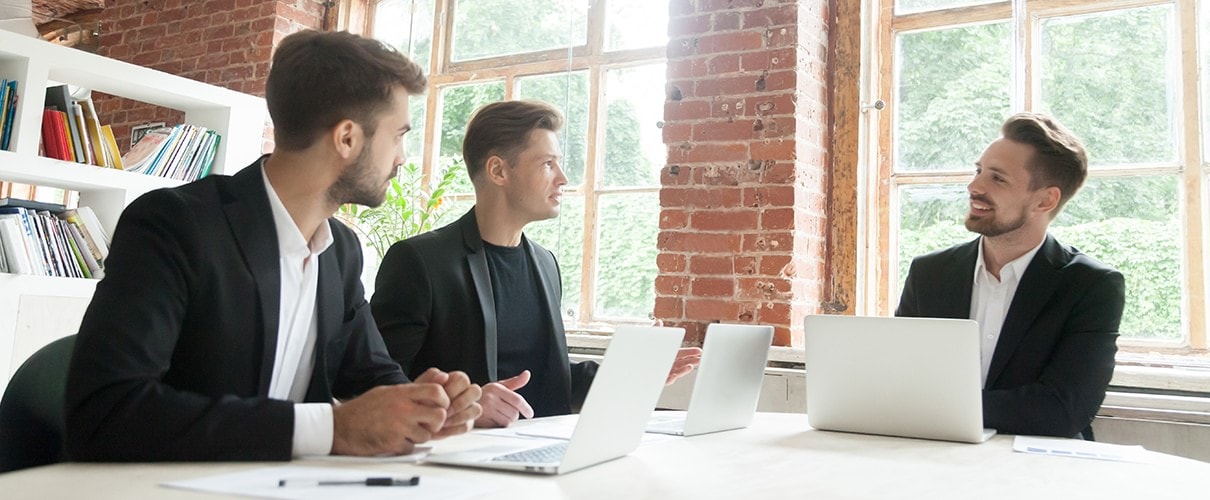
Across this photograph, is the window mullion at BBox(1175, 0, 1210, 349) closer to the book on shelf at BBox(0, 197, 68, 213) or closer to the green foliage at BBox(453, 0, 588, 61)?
the green foliage at BBox(453, 0, 588, 61)

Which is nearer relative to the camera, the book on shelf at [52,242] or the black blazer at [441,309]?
the black blazer at [441,309]

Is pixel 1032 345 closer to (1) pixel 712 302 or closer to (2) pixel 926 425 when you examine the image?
(2) pixel 926 425

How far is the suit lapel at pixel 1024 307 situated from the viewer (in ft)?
7.61

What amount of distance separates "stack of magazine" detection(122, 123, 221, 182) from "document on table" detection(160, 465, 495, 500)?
11.7 ft

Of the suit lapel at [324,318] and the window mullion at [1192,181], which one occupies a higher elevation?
the window mullion at [1192,181]

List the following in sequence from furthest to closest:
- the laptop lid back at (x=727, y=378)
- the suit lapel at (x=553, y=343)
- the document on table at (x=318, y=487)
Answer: the suit lapel at (x=553, y=343)
the laptop lid back at (x=727, y=378)
the document on table at (x=318, y=487)

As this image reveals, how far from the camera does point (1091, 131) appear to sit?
10.4 feet

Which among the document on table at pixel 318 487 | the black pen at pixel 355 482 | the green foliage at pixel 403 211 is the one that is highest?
the green foliage at pixel 403 211

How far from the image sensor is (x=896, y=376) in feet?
6.16

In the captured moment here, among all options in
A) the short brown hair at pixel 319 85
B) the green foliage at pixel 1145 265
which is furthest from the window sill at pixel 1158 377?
the short brown hair at pixel 319 85

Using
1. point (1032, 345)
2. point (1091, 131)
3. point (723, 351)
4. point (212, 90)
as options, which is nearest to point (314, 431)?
point (723, 351)

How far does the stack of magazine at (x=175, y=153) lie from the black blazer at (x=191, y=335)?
302 centimetres

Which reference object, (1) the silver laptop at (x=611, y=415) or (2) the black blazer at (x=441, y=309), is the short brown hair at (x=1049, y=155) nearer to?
(2) the black blazer at (x=441, y=309)

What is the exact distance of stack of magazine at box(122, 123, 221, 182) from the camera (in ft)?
14.1
